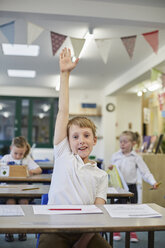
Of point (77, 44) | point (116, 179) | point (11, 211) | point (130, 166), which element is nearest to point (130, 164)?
point (130, 166)

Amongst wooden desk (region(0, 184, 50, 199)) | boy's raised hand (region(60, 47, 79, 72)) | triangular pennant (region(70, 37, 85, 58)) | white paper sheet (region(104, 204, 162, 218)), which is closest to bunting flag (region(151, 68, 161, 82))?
triangular pennant (region(70, 37, 85, 58))

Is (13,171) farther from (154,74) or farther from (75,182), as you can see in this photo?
(154,74)

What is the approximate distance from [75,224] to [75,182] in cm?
39

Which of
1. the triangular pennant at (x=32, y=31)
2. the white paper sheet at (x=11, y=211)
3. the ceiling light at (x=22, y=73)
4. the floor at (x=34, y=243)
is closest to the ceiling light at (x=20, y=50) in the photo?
the triangular pennant at (x=32, y=31)

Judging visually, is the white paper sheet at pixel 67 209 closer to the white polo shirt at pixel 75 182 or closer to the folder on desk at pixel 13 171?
the white polo shirt at pixel 75 182

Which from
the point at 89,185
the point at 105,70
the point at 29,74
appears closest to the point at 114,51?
the point at 105,70

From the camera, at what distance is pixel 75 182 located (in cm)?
148

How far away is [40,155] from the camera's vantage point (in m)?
9.07

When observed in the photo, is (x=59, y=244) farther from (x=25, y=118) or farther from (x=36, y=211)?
(x=25, y=118)

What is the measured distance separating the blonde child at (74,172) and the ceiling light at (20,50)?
3709 mm

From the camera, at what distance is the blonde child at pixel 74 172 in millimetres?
1353

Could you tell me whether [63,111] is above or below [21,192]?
above

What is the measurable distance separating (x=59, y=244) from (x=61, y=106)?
686mm

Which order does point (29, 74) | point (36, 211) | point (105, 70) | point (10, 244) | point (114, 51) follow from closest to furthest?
Result: point (36, 211), point (10, 244), point (114, 51), point (105, 70), point (29, 74)
